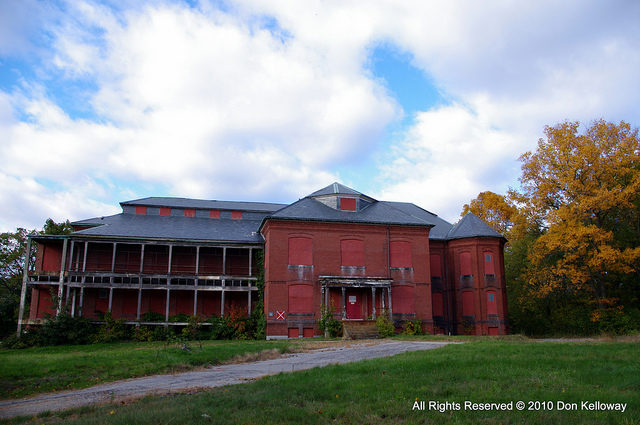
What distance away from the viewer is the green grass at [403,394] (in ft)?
24.4

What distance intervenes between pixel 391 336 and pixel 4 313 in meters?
31.8

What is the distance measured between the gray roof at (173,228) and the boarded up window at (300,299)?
181 inches

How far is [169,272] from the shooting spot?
3172cm

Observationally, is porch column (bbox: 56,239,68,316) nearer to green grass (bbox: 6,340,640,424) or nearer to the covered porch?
the covered porch

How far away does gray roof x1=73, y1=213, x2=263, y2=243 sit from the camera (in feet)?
107

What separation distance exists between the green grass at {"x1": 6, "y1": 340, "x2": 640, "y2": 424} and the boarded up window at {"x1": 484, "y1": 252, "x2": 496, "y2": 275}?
23.4m

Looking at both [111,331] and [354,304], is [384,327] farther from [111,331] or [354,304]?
[111,331]

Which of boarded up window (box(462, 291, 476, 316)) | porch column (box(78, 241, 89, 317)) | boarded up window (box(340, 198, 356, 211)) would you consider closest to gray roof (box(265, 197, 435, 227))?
boarded up window (box(340, 198, 356, 211))

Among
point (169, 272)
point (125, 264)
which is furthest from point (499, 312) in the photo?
point (125, 264)

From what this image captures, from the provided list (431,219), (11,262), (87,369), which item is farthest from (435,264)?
(11,262)

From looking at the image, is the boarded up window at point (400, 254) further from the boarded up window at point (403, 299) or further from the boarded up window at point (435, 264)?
the boarded up window at point (435, 264)

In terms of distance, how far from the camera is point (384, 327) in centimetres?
2864

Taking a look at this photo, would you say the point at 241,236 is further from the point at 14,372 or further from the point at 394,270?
the point at 14,372

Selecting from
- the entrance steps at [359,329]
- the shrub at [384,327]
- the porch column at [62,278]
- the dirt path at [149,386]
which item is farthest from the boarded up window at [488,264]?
the porch column at [62,278]
